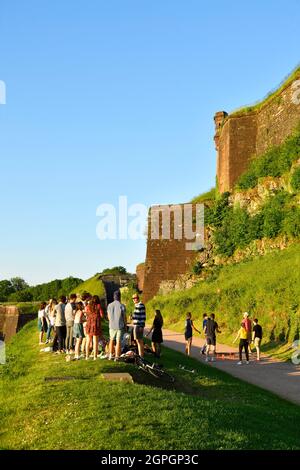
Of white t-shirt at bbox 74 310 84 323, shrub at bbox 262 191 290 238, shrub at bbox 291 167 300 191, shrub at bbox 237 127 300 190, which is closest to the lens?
white t-shirt at bbox 74 310 84 323

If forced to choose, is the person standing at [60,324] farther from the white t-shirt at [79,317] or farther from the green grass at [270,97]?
the green grass at [270,97]

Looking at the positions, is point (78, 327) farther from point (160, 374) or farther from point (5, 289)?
point (5, 289)

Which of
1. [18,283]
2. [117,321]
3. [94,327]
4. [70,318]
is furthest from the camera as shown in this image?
[18,283]

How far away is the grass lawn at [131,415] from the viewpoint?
7117 mm

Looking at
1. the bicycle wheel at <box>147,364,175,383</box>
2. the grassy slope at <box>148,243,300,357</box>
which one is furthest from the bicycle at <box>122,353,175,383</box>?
the grassy slope at <box>148,243,300,357</box>

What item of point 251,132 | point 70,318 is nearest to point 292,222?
point 251,132

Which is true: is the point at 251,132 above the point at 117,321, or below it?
above

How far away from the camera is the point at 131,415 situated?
8102 millimetres

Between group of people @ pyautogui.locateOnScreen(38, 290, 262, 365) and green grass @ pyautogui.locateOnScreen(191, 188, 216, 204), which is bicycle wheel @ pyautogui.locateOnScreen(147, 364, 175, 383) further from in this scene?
green grass @ pyautogui.locateOnScreen(191, 188, 216, 204)

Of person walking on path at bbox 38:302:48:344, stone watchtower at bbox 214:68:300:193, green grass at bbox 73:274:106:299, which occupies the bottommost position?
person walking on path at bbox 38:302:48:344

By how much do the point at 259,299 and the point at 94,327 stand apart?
1260 cm

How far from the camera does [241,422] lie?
27.8 feet

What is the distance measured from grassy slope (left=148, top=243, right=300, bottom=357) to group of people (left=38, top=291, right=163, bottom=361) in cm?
603

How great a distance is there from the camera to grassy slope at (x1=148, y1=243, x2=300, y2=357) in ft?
70.3
